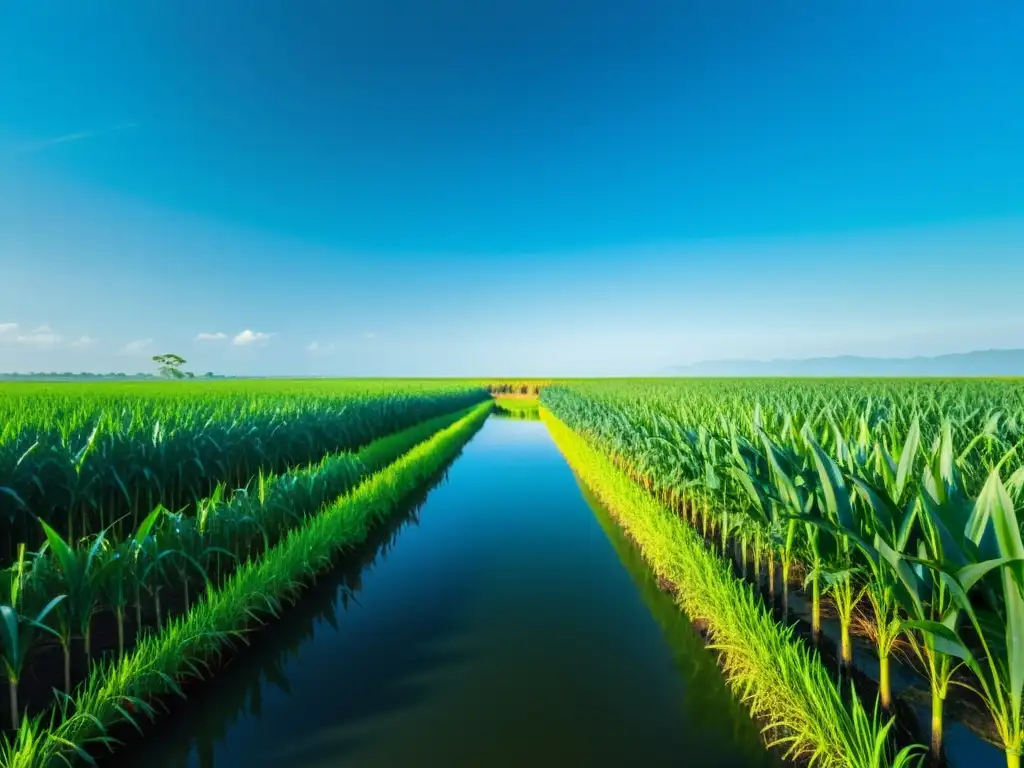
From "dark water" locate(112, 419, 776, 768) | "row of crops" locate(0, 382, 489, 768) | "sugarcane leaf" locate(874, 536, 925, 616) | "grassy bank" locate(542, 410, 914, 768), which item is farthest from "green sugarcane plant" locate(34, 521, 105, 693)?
"sugarcane leaf" locate(874, 536, 925, 616)

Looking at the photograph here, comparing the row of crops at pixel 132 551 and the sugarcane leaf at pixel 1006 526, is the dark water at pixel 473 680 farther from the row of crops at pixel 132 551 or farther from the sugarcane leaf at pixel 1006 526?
the sugarcane leaf at pixel 1006 526

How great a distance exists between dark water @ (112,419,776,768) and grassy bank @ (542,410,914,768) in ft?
0.76

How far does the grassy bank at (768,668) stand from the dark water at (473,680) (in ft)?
0.76

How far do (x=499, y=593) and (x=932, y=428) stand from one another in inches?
312

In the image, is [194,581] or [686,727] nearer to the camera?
[686,727]

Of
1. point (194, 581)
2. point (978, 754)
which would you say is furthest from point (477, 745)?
point (194, 581)

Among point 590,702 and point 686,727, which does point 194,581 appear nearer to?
point 590,702

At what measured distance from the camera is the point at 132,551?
11.8ft

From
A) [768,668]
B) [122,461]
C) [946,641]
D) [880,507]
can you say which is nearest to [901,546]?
[880,507]

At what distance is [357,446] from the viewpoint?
15055 millimetres

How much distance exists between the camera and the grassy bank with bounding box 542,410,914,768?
8.32 ft

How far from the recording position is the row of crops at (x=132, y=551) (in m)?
2.90

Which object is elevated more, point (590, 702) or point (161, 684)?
point (161, 684)

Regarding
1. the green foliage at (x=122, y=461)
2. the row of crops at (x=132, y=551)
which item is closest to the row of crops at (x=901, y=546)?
the row of crops at (x=132, y=551)
